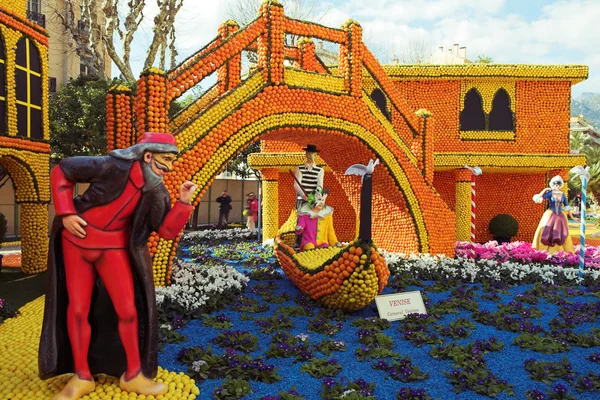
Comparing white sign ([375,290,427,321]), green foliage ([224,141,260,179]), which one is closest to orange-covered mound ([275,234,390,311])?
white sign ([375,290,427,321])

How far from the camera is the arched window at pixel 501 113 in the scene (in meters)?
14.7

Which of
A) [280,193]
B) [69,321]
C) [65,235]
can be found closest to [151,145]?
[65,235]

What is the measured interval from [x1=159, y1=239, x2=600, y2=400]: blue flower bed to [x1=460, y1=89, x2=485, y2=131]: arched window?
7603 mm

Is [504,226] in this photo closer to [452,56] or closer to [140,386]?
[140,386]

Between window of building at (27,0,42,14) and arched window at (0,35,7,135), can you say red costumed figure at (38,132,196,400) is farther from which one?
window of building at (27,0,42,14)

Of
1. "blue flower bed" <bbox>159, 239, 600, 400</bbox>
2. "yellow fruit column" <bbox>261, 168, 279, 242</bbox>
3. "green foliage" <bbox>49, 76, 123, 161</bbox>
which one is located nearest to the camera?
"blue flower bed" <bbox>159, 239, 600, 400</bbox>

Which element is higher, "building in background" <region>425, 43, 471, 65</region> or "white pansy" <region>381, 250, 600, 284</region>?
"building in background" <region>425, 43, 471, 65</region>

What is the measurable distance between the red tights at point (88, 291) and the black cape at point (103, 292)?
0.10 m

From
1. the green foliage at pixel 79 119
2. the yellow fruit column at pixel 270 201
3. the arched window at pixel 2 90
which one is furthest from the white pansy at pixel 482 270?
the green foliage at pixel 79 119

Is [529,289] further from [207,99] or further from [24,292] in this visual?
[24,292]

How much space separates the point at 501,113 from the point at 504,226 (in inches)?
134

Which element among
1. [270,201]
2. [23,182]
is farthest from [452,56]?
[23,182]

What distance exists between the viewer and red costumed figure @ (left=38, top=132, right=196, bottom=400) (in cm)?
407

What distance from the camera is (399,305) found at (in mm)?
6875
